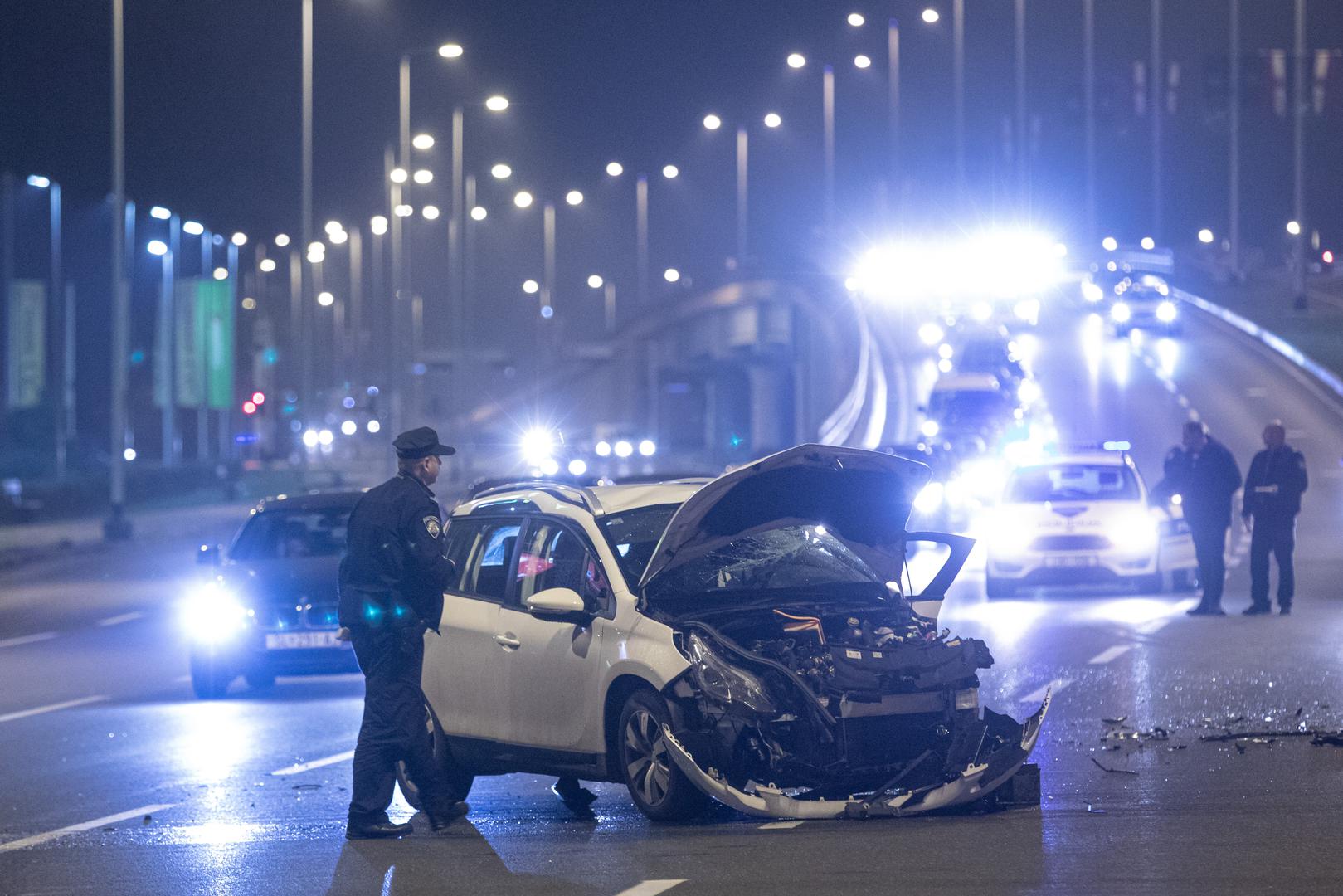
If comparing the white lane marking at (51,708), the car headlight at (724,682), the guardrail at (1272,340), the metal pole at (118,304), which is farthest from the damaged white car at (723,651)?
the guardrail at (1272,340)

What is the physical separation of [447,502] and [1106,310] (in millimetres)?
40165

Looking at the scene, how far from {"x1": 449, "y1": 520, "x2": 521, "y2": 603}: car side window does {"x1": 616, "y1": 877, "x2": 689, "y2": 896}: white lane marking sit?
96.6 inches

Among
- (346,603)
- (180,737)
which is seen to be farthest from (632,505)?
(180,737)

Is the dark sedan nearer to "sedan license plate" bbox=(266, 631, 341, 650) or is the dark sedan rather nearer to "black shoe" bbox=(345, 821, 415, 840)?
"sedan license plate" bbox=(266, 631, 341, 650)

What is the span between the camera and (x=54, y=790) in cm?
1025

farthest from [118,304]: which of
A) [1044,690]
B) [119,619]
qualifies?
[1044,690]

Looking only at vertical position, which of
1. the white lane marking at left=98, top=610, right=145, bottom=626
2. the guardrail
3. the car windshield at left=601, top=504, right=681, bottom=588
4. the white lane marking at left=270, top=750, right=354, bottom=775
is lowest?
the white lane marking at left=98, top=610, right=145, bottom=626

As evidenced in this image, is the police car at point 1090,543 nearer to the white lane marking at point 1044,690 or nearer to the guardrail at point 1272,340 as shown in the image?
the white lane marking at point 1044,690

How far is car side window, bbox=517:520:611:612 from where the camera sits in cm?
881

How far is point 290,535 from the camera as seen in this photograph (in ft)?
52.4

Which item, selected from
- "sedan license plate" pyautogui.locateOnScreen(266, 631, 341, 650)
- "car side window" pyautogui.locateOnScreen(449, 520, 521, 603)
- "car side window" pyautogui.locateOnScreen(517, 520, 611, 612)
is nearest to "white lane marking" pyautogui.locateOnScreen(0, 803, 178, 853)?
"car side window" pyautogui.locateOnScreen(449, 520, 521, 603)

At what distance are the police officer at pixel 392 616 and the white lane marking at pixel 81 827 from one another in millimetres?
1337

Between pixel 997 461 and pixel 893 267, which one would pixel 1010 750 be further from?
pixel 893 267

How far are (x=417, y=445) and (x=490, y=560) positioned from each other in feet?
3.31
